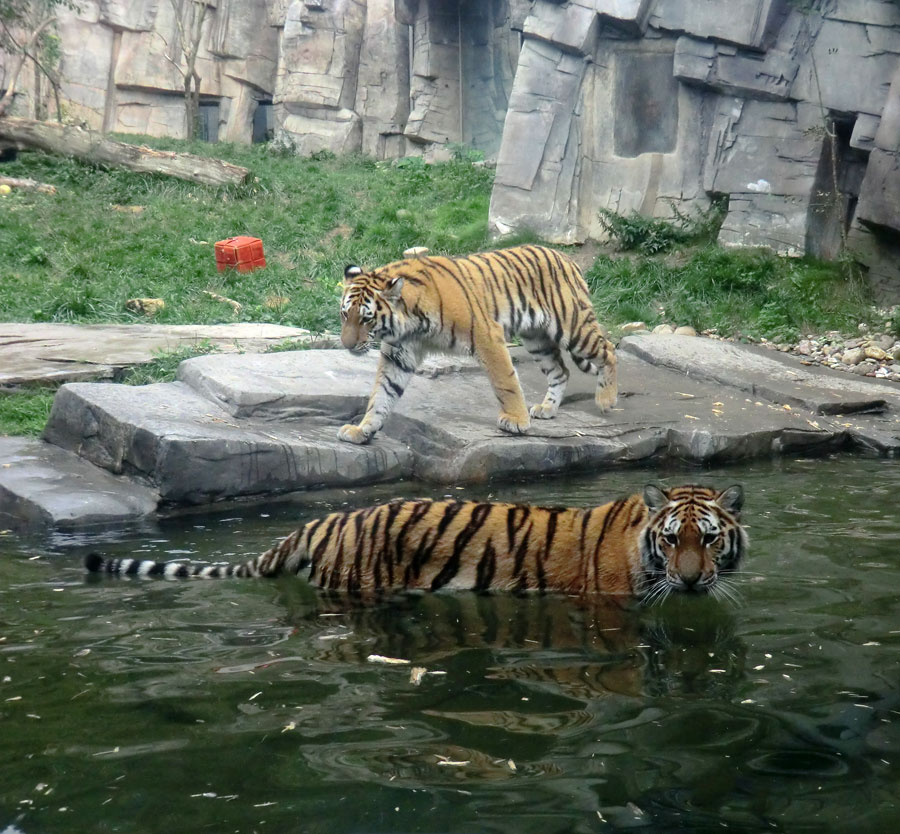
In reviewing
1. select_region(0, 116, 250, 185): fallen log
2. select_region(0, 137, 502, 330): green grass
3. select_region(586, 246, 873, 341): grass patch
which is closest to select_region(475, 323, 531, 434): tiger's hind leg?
select_region(0, 137, 502, 330): green grass

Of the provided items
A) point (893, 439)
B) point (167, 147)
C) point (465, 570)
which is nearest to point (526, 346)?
point (893, 439)

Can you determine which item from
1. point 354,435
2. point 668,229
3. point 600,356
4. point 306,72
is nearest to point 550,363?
point 600,356

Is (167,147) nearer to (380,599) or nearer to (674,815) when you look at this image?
(380,599)

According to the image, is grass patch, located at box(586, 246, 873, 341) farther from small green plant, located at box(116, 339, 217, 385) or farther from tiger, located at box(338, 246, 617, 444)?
small green plant, located at box(116, 339, 217, 385)

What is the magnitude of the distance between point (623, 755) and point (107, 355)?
19.8 ft

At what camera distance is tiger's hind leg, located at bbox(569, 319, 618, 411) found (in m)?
7.42

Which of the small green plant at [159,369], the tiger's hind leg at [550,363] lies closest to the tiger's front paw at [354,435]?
the tiger's hind leg at [550,363]

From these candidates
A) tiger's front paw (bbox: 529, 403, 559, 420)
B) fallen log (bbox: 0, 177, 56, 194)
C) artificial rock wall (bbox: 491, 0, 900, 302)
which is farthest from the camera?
fallen log (bbox: 0, 177, 56, 194)

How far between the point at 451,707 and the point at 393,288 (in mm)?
3733

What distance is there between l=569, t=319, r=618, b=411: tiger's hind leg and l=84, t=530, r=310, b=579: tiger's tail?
11.3ft

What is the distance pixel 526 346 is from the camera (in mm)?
7637

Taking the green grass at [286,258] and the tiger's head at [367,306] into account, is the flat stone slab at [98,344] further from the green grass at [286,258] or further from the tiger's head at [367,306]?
the tiger's head at [367,306]

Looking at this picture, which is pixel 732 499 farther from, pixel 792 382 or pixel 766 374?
pixel 766 374

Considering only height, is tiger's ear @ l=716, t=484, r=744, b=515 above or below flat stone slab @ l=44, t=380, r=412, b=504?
above
